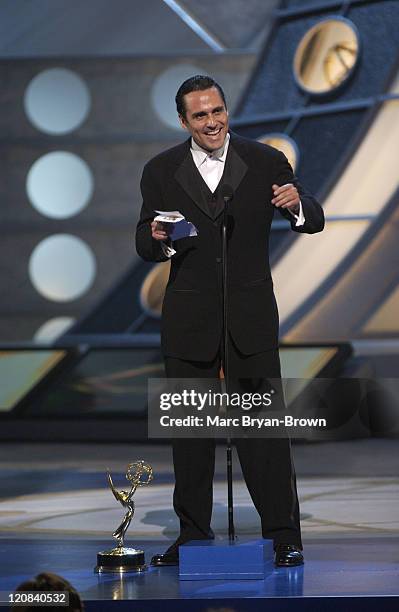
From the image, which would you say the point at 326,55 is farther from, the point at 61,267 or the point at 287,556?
the point at 61,267

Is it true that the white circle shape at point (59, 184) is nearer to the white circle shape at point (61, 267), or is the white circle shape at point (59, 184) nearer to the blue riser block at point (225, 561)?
the white circle shape at point (61, 267)

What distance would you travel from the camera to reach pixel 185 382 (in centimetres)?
409

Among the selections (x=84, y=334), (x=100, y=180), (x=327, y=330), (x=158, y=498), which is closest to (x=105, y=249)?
(x=100, y=180)

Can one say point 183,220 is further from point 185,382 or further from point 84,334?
point 84,334

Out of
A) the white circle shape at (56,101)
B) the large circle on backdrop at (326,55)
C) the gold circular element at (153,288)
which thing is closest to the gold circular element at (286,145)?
the large circle on backdrop at (326,55)

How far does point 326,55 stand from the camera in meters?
11.1

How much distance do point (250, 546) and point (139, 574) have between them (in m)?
0.37

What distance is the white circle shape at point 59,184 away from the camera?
18469 mm

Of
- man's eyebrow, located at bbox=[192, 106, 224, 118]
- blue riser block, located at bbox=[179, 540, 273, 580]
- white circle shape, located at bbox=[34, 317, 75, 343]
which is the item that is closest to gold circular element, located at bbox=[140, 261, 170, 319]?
white circle shape, located at bbox=[34, 317, 75, 343]

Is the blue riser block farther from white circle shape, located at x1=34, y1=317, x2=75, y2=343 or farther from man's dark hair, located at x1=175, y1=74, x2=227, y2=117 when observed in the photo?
white circle shape, located at x1=34, y1=317, x2=75, y2=343

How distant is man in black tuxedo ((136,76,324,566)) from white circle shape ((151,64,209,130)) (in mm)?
14427

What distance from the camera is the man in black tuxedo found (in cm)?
409

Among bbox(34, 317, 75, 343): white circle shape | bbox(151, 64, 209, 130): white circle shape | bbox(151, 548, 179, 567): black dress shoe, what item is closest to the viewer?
bbox(151, 548, 179, 567): black dress shoe

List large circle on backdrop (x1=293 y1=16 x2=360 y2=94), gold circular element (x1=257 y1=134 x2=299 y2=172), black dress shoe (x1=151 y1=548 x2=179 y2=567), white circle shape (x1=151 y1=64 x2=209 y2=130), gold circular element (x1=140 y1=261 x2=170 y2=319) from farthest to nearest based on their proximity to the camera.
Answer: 1. white circle shape (x1=151 y1=64 x2=209 y2=130)
2. gold circular element (x1=140 y1=261 x2=170 y2=319)
3. gold circular element (x1=257 y1=134 x2=299 y2=172)
4. large circle on backdrop (x1=293 y1=16 x2=360 y2=94)
5. black dress shoe (x1=151 y1=548 x2=179 y2=567)
